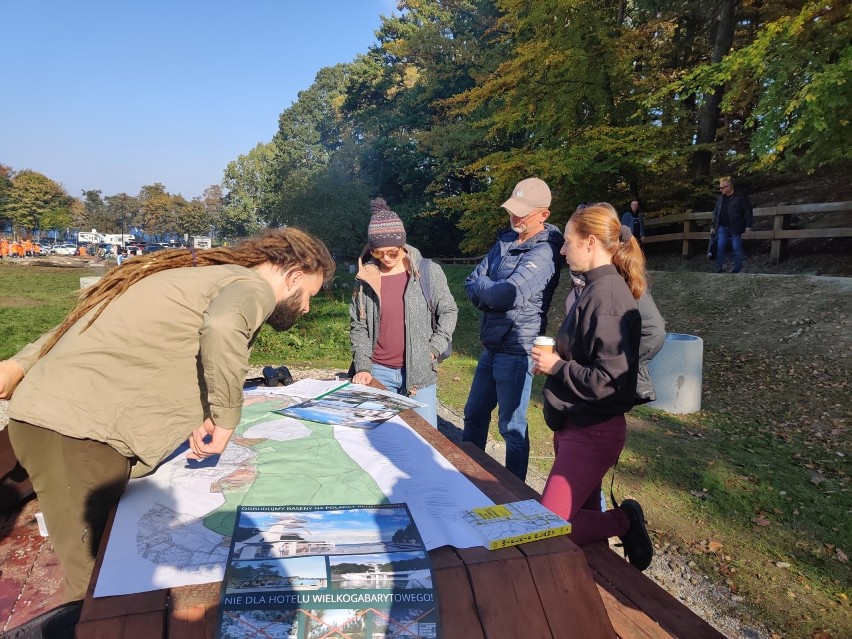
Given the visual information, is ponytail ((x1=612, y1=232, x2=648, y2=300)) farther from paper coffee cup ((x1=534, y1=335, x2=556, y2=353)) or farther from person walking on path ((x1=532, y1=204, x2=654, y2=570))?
paper coffee cup ((x1=534, y1=335, x2=556, y2=353))

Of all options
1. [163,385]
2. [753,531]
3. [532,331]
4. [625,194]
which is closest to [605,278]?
→ [532,331]

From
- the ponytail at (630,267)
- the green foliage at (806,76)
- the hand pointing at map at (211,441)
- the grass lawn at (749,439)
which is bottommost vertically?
the grass lawn at (749,439)

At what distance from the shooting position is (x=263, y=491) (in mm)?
1861

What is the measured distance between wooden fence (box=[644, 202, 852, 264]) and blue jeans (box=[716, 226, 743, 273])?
512 millimetres

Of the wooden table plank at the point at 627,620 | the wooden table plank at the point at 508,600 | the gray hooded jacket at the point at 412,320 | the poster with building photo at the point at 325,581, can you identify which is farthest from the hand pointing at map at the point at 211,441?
the gray hooded jacket at the point at 412,320

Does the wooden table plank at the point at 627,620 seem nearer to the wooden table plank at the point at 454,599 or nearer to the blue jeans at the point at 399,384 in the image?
the wooden table plank at the point at 454,599

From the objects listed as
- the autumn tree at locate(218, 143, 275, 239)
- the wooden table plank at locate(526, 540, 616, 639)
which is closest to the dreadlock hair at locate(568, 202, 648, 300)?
the wooden table plank at locate(526, 540, 616, 639)

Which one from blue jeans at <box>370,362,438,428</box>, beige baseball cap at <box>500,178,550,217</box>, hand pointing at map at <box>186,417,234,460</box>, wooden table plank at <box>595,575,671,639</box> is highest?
beige baseball cap at <box>500,178,550,217</box>

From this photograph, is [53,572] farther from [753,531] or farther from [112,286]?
[753,531]

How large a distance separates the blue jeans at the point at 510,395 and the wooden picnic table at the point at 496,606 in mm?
1576

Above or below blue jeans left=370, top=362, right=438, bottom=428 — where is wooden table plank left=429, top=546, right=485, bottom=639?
above

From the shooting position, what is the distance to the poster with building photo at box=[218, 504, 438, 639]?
123cm

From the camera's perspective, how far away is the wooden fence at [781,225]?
36.6ft

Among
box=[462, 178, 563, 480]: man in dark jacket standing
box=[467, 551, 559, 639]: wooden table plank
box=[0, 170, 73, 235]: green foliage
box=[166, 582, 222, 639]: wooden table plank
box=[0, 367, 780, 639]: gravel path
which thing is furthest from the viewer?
box=[0, 170, 73, 235]: green foliage
